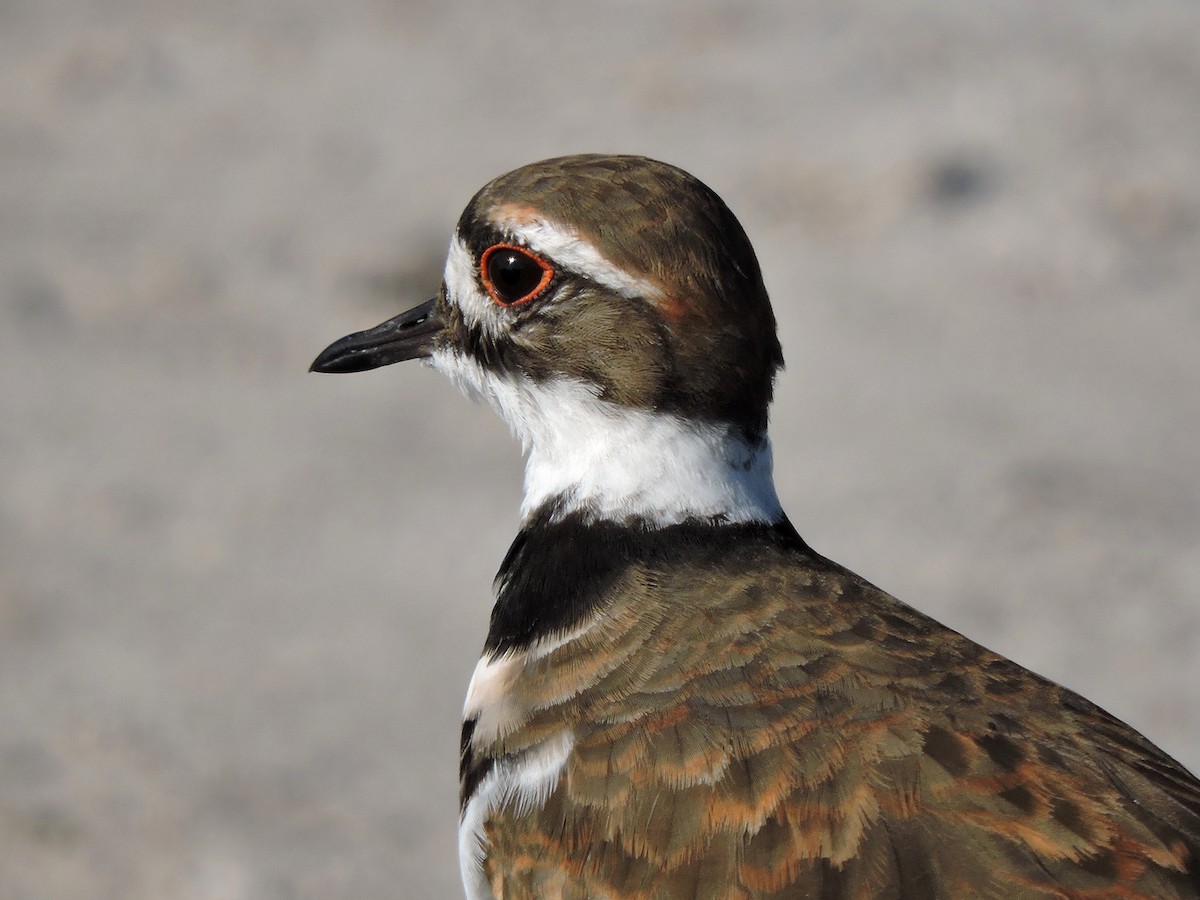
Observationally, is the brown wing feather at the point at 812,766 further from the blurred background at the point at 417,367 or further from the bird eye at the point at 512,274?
the blurred background at the point at 417,367

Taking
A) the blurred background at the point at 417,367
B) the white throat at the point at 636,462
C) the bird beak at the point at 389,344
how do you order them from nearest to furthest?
the white throat at the point at 636,462 → the bird beak at the point at 389,344 → the blurred background at the point at 417,367

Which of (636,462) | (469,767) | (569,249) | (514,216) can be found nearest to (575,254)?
(569,249)

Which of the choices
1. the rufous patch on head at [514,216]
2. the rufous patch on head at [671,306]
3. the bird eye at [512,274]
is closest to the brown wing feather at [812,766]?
the rufous patch on head at [671,306]

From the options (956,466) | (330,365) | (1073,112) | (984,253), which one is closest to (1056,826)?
(330,365)

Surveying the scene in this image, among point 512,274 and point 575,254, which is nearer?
point 575,254

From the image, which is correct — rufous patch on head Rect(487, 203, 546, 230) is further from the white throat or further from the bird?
the white throat

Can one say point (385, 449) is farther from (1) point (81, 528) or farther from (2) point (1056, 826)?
(2) point (1056, 826)

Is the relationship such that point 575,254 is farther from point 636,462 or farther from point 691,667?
point 691,667
